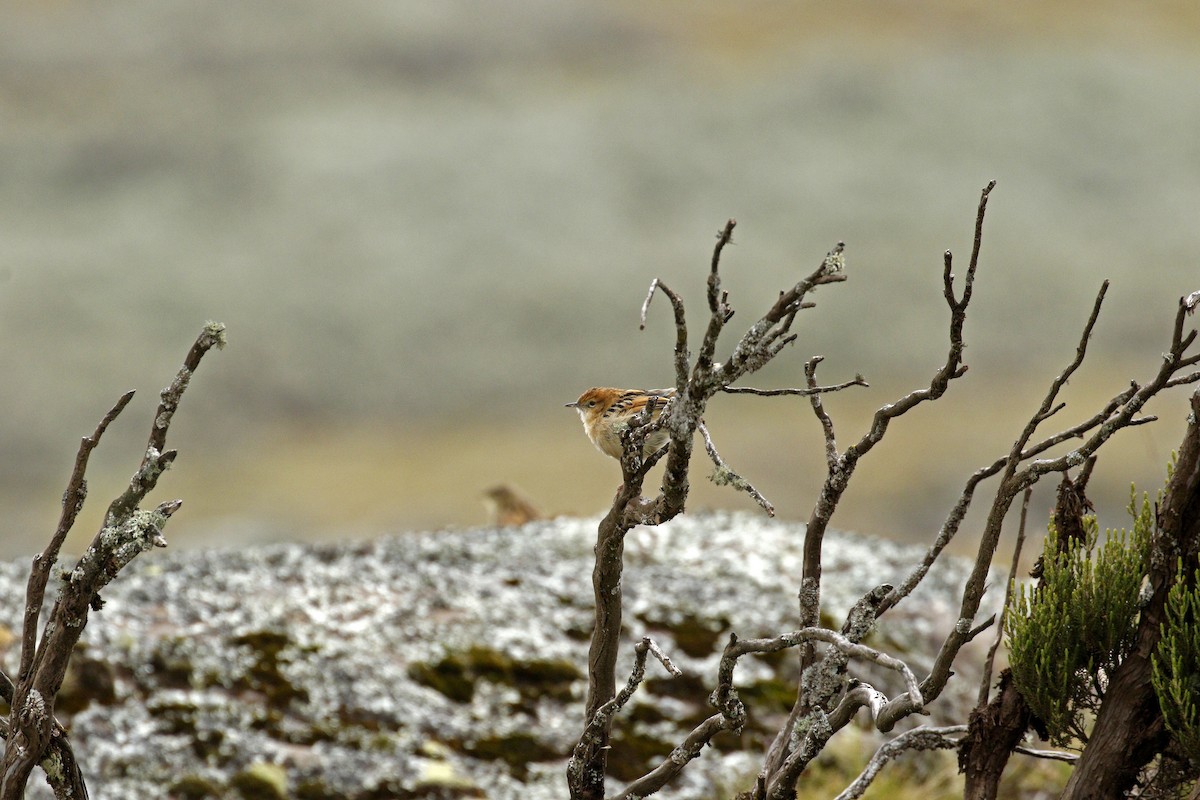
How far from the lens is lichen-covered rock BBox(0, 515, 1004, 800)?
5094 millimetres

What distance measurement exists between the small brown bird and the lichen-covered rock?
1.06 meters

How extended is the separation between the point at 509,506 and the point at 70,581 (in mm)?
5980

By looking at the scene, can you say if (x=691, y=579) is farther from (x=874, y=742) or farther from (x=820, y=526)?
(x=820, y=526)

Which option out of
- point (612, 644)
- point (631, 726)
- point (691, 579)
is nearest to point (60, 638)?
point (612, 644)

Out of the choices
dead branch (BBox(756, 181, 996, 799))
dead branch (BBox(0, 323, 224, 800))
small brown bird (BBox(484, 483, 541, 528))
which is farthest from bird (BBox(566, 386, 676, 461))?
small brown bird (BBox(484, 483, 541, 528))

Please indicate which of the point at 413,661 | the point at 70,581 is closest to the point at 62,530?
the point at 70,581

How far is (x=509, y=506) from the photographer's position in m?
8.37

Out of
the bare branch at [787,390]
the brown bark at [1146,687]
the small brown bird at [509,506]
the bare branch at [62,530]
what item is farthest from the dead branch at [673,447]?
the small brown bird at [509,506]

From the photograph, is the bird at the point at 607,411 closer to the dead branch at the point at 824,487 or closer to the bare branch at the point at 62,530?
the dead branch at the point at 824,487

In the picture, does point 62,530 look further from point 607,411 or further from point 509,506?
point 509,506

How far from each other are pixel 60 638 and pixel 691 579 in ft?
15.6

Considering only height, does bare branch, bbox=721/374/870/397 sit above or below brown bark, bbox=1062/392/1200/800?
above

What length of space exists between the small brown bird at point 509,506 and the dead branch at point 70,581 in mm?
5809

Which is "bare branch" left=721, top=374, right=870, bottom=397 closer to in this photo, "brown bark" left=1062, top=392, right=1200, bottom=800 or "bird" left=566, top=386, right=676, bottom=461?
"brown bark" left=1062, top=392, right=1200, bottom=800
